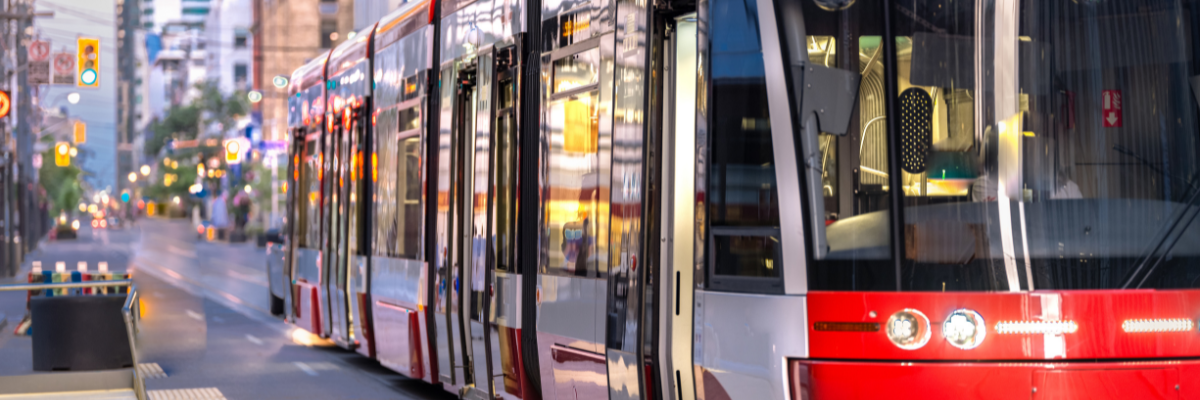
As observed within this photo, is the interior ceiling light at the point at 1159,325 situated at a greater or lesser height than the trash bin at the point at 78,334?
greater

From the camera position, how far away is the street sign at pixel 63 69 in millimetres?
25922

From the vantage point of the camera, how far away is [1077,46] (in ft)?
18.1

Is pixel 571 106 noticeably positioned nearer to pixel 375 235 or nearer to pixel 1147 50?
pixel 1147 50

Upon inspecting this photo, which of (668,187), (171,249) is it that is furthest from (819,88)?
(171,249)

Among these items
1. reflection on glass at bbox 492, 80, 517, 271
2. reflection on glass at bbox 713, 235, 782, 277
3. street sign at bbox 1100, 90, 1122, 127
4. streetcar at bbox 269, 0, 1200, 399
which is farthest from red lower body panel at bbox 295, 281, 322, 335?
street sign at bbox 1100, 90, 1122, 127

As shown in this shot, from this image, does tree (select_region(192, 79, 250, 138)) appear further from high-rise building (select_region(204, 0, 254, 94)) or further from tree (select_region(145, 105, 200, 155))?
high-rise building (select_region(204, 0, 254, 94))

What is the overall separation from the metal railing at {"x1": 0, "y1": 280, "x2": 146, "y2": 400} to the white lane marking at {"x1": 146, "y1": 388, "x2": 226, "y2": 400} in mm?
365

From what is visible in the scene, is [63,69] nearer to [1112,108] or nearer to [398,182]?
[398,182]

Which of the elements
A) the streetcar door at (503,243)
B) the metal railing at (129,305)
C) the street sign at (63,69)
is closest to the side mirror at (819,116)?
the streetcar door at (503,243)

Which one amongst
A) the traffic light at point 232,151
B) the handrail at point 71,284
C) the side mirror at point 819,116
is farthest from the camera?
the traffic light at point 232,151

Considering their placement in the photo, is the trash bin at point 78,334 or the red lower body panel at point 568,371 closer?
the red lower body panel at point 568,371

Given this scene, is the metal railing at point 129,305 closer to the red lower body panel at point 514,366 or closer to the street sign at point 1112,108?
the red lower body panel at point 514,366

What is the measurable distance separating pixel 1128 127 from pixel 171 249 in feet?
183

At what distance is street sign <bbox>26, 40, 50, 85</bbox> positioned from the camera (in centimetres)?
2595
